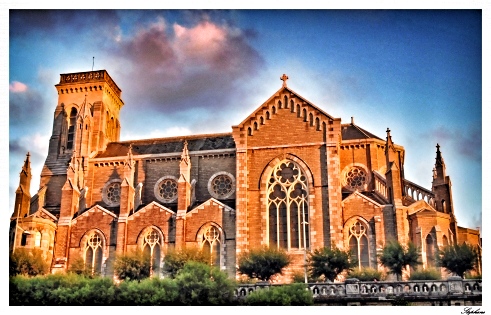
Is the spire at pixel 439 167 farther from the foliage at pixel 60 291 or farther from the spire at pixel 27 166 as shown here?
the spire at pixel 27 166

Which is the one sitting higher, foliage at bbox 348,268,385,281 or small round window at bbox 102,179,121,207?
small round window at bbox 102,179,121,207

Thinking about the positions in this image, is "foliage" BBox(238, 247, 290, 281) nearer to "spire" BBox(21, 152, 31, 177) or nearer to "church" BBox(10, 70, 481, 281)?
"church" BBox(10, 70, 481, 281)

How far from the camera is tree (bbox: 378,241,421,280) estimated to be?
30.8 m

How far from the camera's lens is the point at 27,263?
3266cm

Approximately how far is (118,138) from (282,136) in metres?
18.1

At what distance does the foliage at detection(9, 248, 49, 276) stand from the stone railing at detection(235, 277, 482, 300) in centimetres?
1501

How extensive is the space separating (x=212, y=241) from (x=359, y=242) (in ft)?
28.0

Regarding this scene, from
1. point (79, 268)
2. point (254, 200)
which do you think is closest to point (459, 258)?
point (254, 200)

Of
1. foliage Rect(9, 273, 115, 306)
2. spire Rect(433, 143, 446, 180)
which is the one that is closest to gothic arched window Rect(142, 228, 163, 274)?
foliage Rect(9, 273, 115, 306)

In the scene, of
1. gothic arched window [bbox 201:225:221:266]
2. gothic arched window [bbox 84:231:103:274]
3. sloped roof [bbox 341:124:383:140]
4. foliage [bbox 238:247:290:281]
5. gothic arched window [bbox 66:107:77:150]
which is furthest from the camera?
gothic arched window [bbox 66:107:77:150]

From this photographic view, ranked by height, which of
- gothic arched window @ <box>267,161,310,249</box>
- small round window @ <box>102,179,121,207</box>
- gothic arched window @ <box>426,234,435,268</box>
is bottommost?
gothic arched window @ <box>426,234,435,268</box>

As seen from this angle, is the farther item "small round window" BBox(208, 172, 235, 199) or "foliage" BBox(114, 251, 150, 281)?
"small round window" BBox(208, 172, 235, 199)

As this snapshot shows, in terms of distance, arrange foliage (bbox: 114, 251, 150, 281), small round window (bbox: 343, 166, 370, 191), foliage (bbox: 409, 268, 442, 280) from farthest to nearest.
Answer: small round window (bbox: 343, 166, 370, 191), foliage (bbox: 114, 251, 150, 281), foliage (bbox: 409, 268, 442, 280)
